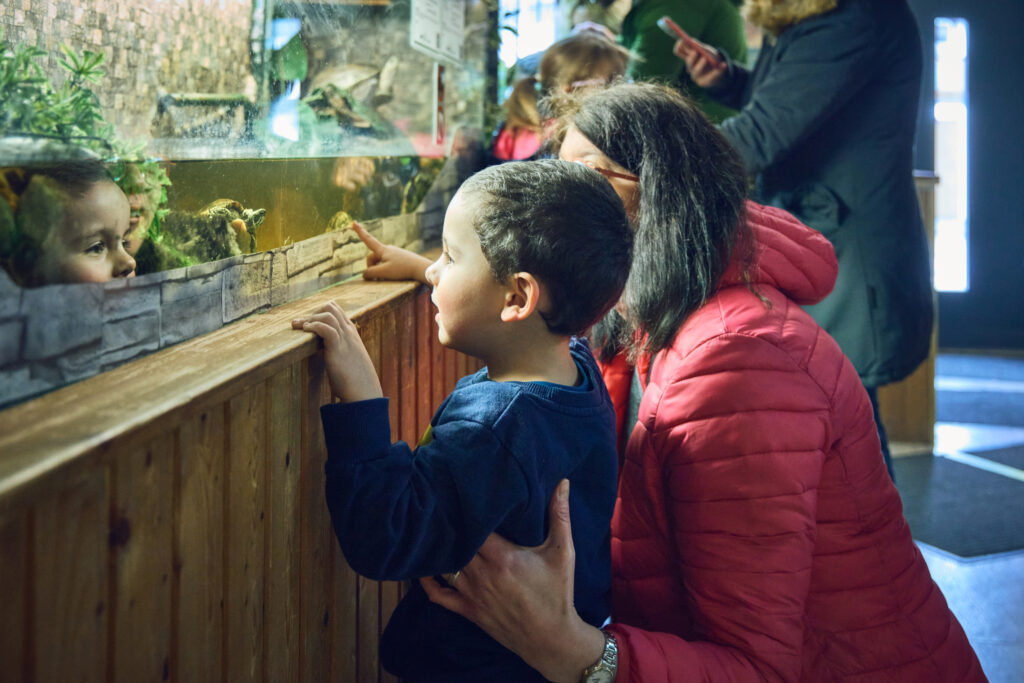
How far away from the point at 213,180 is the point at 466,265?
323 mm

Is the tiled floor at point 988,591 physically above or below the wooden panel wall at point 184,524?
below

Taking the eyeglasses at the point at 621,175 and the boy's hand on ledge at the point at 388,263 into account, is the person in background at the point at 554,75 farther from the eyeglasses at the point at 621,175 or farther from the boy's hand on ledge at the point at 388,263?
the eyeglasses at the point at 621,175

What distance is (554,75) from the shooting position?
250cm

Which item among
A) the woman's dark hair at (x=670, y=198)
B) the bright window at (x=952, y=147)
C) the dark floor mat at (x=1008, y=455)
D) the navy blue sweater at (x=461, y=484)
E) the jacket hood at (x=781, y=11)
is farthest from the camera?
the bright window at (x=952, y=147)

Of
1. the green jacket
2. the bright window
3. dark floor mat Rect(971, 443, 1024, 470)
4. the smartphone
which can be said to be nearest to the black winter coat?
the smartphone

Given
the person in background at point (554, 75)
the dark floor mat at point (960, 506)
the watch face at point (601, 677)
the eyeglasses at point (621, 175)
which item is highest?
the person in background at point (554, 75)

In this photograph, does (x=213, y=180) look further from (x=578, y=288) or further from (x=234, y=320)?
(x=578, y=288)

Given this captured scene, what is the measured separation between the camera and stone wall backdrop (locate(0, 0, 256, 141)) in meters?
0.78

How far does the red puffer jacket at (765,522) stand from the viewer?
109 cm

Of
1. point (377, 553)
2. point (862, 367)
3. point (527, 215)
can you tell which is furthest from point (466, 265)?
point (862, 367)

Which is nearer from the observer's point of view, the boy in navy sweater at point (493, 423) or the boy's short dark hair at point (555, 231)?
the boy in navy sweater at point (493, 423)

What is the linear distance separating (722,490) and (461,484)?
1.22 ft

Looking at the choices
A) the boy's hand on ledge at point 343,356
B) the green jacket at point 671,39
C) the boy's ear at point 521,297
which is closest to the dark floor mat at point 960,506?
the green jacket at point 671,39

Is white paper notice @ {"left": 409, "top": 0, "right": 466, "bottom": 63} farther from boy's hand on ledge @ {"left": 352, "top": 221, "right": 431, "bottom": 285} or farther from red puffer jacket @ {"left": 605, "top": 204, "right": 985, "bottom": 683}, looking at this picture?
red puffer jacket @ {"left": 605, "top": 204, "right": 985, "bottom": 683}
